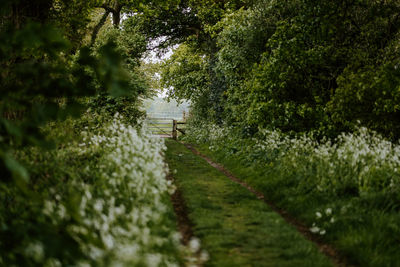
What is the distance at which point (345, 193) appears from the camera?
8.14m

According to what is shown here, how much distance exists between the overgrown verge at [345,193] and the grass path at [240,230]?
581 millimetres

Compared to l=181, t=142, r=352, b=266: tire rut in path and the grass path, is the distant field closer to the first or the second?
the grass path

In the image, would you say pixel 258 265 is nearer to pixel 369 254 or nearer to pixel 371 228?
pixel 369 254

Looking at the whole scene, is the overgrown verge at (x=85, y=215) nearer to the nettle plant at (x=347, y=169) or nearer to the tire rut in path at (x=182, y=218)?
the tire rut in path at (x=182, y=218)

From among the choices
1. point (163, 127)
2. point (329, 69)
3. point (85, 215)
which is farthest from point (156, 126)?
point (85, 215)

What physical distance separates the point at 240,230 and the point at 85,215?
298 centimetres

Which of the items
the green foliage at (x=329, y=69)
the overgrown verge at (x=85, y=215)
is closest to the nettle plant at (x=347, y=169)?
the green foliage at (x=329, y=69)

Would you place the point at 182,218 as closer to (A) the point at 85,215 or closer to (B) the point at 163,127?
(A) the point at 85,215

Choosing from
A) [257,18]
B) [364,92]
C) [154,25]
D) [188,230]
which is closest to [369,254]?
[188,230]

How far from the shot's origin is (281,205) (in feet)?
28.1

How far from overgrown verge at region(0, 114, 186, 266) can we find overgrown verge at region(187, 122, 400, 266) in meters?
2.98

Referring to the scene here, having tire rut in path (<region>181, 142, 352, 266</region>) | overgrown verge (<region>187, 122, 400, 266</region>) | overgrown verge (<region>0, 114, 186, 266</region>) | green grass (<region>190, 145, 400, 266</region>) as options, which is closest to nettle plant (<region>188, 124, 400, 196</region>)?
overgrown verge (<region>187, 122, 400, 266</region>)

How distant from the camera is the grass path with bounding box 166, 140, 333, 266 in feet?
18.5

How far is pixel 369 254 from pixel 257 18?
12.5 m
